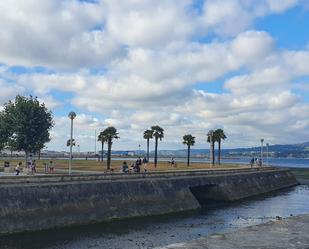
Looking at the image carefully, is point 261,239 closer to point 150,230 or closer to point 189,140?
point 150,230

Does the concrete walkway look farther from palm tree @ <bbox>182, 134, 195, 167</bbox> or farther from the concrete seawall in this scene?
palm tree @ <bbox>182, 134, 195, 167</bbox>

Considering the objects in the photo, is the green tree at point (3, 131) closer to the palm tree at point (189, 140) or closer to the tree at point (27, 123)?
the tree at point (27, 123)

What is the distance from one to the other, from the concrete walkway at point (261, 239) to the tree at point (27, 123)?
53848 millimetres

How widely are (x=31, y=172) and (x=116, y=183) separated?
1429 centimetres

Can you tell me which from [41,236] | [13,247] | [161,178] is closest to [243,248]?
[13,247]

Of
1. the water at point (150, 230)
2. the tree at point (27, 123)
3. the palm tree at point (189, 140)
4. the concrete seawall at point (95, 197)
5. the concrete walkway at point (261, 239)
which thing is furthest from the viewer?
the palm tree at point (189, 140)

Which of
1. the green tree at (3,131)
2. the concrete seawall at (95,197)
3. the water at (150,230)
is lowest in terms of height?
the water at (150,230)

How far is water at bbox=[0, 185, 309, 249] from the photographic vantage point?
30375mm

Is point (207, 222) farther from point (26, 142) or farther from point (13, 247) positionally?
point (26, 142)

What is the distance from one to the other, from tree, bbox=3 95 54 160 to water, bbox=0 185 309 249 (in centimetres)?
3333

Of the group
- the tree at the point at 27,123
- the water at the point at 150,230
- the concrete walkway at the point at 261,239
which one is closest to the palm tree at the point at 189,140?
the tree at the point at 27,123

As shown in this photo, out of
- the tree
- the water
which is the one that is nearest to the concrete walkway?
the water

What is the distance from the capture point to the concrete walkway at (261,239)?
736 inches

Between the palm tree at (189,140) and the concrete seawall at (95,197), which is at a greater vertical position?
the palm tree at (189,140)
